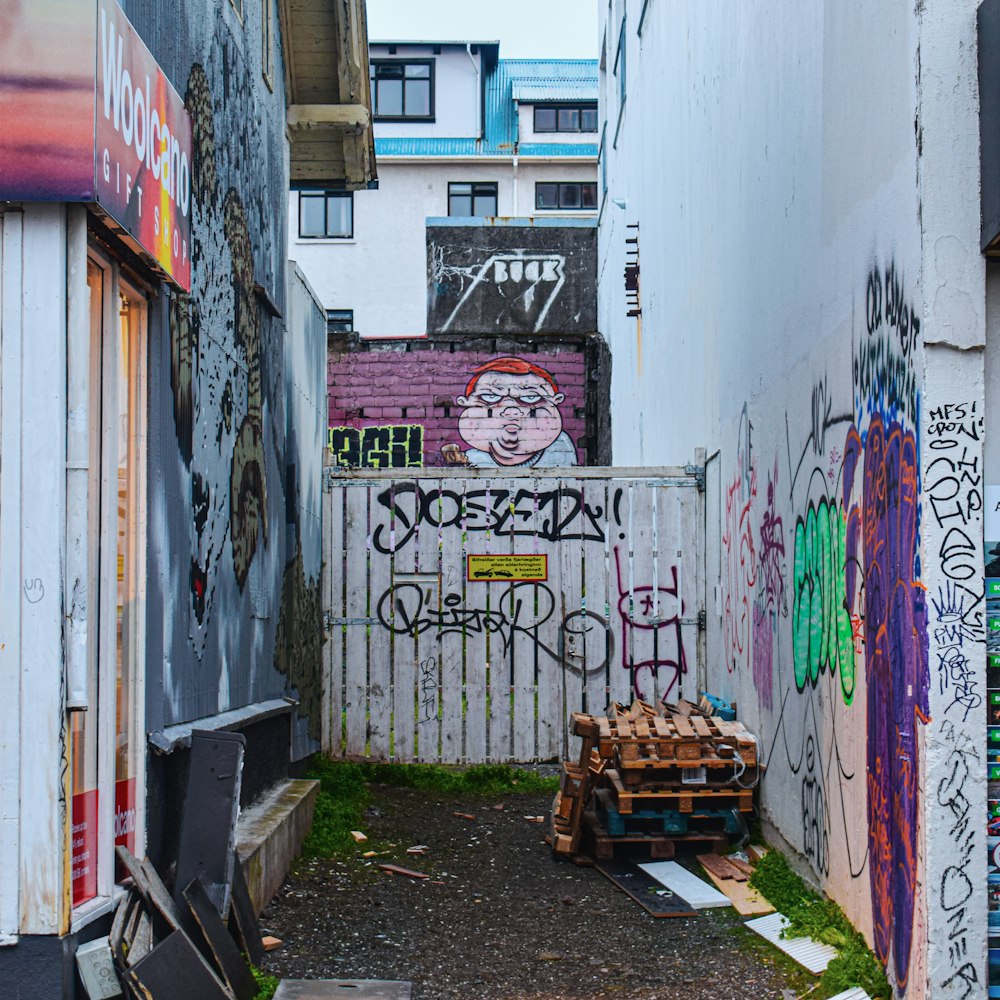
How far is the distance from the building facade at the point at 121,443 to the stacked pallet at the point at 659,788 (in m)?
1.99

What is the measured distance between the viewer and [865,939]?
18.4 feet

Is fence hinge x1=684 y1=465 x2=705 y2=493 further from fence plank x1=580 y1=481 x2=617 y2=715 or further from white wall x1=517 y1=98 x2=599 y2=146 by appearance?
white wall x1=517 y1=98 x2=599 y2=146

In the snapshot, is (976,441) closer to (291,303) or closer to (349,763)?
(291,303)

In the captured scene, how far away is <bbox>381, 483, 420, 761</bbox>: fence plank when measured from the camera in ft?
36.0

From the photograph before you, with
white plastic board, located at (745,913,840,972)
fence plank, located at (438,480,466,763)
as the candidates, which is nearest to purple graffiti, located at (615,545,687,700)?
fence plank, located at (438,480,466,763)

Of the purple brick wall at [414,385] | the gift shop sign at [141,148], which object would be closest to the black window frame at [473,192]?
the purple brick wall at [414,385]

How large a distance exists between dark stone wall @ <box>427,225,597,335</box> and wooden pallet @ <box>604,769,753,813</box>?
13055 mm

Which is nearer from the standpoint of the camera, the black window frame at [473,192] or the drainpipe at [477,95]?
the black window frame at [473,192]

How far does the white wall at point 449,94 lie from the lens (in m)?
34.3

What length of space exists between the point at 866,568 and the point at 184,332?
10.9 feet

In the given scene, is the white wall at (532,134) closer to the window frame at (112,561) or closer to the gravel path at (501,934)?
the gravel path at (501,934)

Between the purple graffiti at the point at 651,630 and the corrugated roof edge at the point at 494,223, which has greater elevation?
the corrugated roof edge at the point at 494,223

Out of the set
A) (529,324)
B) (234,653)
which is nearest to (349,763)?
(234,653)

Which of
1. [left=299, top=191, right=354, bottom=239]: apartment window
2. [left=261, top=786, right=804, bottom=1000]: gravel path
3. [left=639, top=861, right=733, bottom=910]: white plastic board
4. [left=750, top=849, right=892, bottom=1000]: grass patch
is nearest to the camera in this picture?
[left=750, top=849, right=892, bottom=1000]: grass patch
